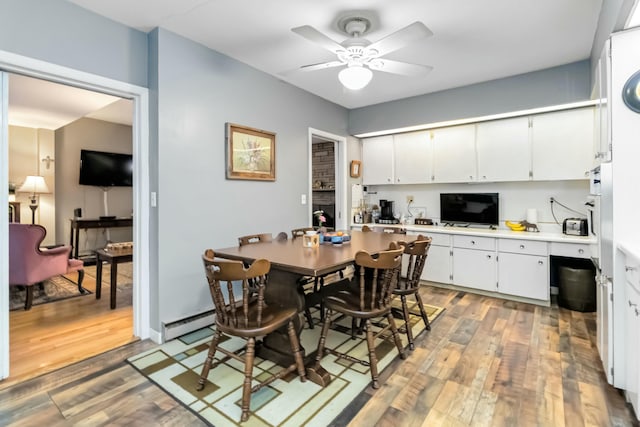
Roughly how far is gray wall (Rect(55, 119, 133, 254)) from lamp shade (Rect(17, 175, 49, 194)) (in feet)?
1.57

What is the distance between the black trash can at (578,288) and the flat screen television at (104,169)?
7096 mm

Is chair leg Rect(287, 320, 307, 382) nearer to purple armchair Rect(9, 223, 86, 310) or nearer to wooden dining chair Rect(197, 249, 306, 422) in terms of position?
wooden dining chair Rect(197, 249, 306, 422)

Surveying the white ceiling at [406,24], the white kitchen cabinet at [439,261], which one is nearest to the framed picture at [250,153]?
the white ceiling at [406,24]

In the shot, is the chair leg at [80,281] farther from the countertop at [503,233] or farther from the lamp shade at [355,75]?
the countertop at [503,233]

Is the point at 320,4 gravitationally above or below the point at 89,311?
above

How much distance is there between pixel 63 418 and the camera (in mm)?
1717

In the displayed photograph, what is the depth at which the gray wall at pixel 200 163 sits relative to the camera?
8.77 ft

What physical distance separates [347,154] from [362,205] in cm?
86

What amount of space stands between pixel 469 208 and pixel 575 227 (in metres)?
1.14

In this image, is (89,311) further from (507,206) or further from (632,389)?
(507,206)

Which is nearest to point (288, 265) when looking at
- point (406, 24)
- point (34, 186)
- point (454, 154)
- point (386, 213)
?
point (406, 24)

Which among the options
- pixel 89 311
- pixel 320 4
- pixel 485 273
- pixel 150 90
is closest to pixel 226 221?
pixel 150 90

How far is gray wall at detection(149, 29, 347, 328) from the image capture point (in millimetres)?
2674

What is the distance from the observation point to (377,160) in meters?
4.97
